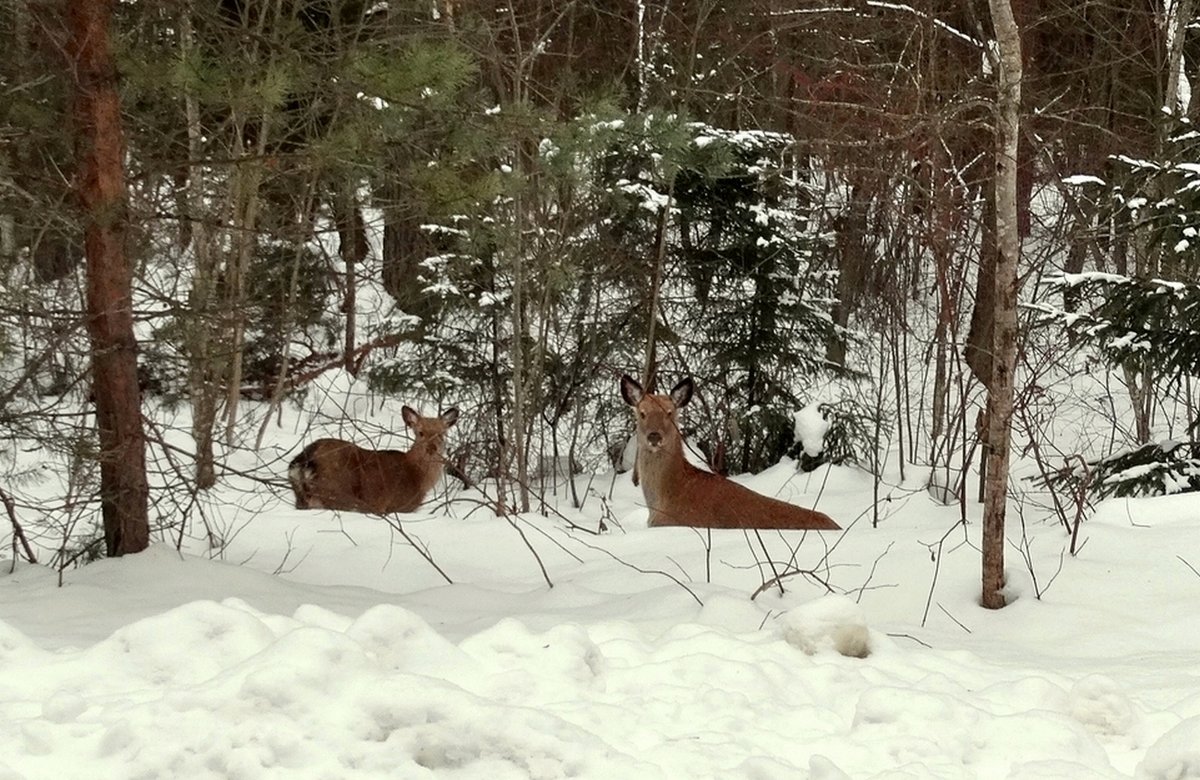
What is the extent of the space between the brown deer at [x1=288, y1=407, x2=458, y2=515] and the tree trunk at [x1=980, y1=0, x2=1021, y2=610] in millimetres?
5799

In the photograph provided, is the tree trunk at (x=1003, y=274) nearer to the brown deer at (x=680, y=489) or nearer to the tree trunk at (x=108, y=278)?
the brown deer at (x=680, y=489)

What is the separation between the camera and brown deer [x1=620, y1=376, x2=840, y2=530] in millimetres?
9562

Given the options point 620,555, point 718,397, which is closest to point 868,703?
point 620,555

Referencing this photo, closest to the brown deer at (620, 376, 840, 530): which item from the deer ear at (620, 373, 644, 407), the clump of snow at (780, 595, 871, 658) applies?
the deer ear at (620, 373, 644, 407)

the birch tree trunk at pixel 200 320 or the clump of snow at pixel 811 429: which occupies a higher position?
the birch tree trunk at pixel 200 320

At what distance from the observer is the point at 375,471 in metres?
12.3

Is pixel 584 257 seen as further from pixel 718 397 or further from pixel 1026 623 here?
pixel 1026 623

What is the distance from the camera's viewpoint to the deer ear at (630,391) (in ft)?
34.3

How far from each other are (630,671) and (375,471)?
8046 mm

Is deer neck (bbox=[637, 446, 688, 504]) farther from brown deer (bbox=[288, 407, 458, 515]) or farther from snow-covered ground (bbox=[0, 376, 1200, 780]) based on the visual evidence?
snow-covered ground (bbox=[0, 376, 1200, 780])

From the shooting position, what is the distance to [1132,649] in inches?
230

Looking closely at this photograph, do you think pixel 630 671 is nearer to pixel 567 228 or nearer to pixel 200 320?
pixel 200 320

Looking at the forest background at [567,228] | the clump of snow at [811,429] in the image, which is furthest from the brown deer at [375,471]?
the clump of snow at [811,429]

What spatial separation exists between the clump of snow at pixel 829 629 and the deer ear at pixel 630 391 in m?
5.25
